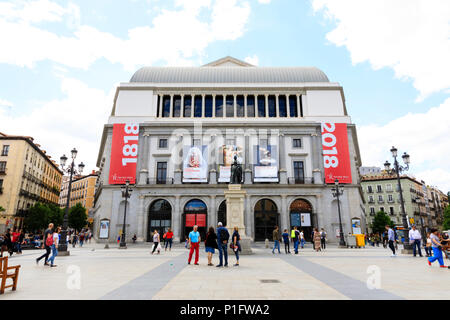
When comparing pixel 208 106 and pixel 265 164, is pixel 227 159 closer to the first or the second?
pixel 265 164

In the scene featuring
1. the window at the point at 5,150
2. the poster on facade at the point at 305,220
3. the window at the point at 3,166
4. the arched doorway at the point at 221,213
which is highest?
the window at the point at 5,150

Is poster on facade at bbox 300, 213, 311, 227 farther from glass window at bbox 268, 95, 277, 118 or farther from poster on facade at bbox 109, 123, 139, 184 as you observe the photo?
poster on facade at bbox 109, 123, 139, 184

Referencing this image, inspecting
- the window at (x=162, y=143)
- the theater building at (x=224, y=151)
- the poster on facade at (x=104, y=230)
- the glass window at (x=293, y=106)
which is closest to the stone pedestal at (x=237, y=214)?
the theater building at (x=224, y=151)

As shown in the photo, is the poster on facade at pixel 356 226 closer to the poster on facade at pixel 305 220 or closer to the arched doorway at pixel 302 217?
the arched doorway at pixel 302 217

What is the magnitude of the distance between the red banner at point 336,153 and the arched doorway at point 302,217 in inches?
175

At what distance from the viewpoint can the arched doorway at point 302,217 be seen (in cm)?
3419

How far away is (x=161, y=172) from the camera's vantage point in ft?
120

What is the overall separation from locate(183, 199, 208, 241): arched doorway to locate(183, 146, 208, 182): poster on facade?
3.18m

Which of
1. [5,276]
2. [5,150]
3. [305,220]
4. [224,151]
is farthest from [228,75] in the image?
[5,276]

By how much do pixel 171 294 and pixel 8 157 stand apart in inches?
2135

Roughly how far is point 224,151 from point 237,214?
747 inches
